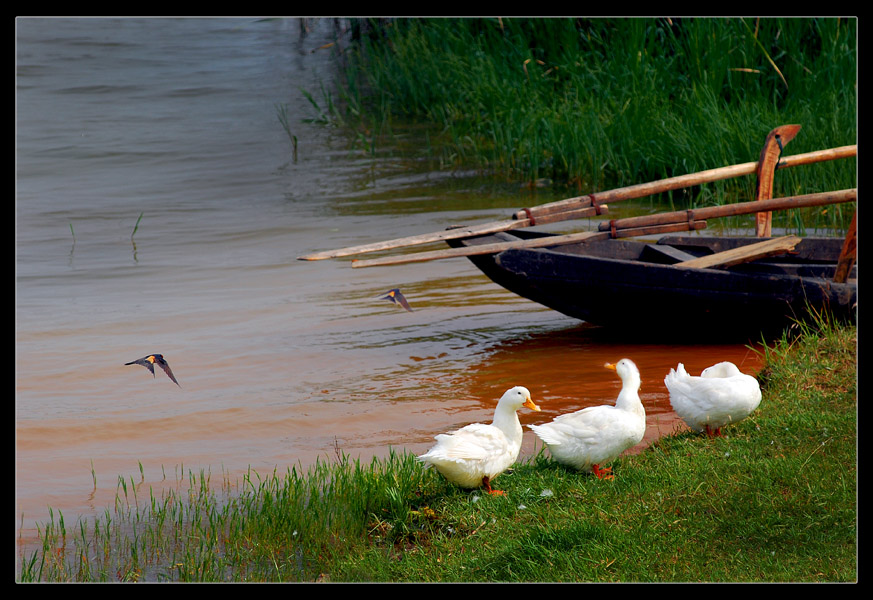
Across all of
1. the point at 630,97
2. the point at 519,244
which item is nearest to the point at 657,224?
the point at 519,244

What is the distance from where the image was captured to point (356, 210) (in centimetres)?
1245

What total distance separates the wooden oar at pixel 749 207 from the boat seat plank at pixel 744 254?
0.26 m

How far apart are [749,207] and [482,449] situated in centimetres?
370

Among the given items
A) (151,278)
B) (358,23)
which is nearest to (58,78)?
(358,23)

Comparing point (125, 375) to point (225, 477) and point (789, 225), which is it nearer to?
point (225, 477)

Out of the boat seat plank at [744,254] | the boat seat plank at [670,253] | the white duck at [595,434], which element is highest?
the boat seat plank at [744,254]

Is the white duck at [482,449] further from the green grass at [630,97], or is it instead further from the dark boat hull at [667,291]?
the green grass at [630,97]

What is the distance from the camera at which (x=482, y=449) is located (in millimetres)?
4312

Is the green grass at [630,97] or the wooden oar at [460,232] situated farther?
the green grass at [630,97]

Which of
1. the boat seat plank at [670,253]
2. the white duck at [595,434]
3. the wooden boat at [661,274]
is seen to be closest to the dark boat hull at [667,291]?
the wooden boat at [661,274]

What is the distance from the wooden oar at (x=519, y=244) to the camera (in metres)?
6.45

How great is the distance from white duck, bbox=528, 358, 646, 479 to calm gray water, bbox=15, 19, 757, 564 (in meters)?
0.95

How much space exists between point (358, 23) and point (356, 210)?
25.8 ft

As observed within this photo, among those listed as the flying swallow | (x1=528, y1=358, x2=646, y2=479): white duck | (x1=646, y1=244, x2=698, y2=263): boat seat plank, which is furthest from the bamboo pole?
(x1=528, y1=358, x2=646, y2=479): white duck
